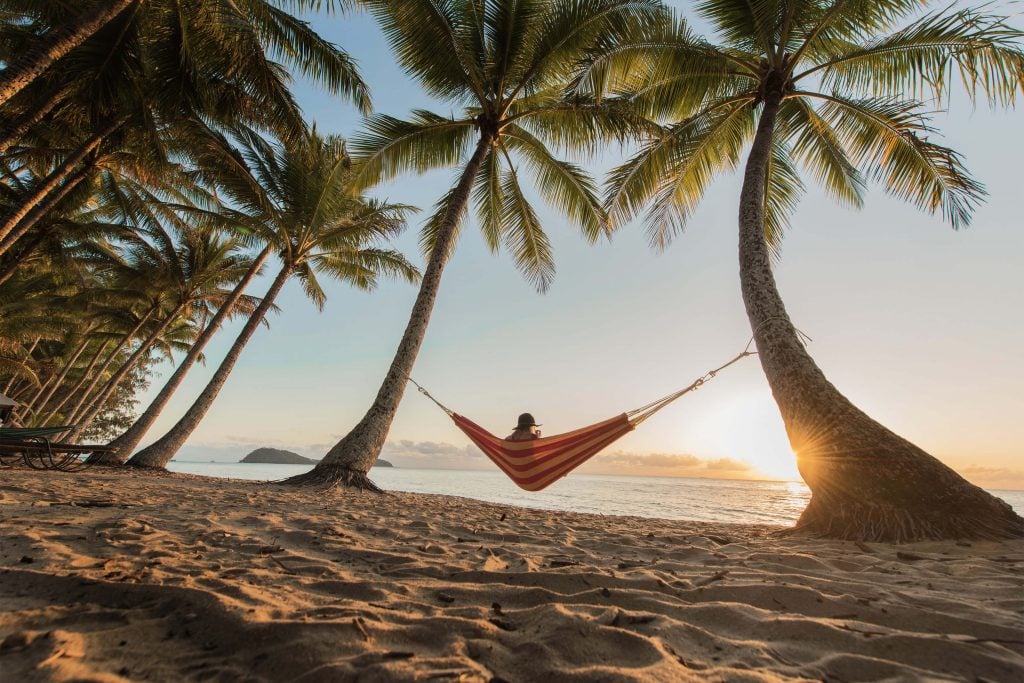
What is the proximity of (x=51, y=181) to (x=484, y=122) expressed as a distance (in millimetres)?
5699

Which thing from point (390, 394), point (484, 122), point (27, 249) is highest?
Answer: point (484, 122)

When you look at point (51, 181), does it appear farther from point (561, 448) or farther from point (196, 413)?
point (561, 448)

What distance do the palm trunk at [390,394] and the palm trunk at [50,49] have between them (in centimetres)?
354

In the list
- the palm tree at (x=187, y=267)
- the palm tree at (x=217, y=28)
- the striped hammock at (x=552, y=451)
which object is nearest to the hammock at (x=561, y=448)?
the striped hammock at (x=552, y=451)

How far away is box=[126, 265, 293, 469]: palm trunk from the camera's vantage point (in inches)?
260

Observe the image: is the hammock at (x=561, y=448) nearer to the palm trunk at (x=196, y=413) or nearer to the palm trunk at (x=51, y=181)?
the palm trunk at (x=196, y=413)

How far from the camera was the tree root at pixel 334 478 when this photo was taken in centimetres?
468

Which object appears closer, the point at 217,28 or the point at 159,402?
the point at 217,28

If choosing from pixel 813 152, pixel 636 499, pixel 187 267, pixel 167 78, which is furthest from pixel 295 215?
pixel 636 499

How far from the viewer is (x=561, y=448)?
14.3 feet

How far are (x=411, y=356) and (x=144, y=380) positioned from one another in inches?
889

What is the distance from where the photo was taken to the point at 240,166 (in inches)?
294

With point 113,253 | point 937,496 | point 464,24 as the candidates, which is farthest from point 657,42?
point 113,253

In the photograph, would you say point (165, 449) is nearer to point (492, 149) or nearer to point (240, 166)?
point (240, 166)
